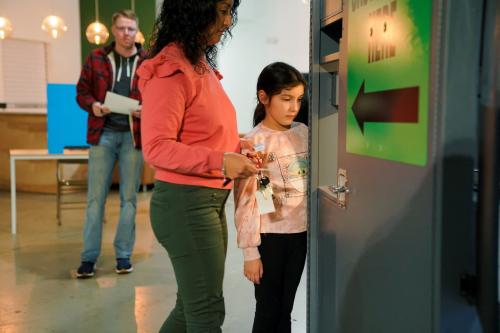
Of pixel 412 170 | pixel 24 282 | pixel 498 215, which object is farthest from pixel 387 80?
pixel 24 282

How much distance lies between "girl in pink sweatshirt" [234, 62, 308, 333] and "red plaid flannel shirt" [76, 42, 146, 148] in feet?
5.23

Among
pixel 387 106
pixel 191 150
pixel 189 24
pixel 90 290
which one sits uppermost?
pixel 189 24

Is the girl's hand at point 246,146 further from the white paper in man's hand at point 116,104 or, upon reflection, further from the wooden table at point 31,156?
the wooden table at point 31,156

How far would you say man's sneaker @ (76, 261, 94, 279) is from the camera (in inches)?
127

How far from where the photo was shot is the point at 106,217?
517 centimetres

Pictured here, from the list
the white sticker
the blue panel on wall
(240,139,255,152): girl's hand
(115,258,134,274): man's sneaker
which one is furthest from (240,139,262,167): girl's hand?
the blue panel on wall

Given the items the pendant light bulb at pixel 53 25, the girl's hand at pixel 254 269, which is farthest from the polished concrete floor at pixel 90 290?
the pendant light bulb at pixel 53 25

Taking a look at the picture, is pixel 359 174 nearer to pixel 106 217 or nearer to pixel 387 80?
pixel 387 80

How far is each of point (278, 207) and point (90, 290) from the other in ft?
5.77

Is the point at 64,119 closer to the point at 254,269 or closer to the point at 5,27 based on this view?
the point at 5,27

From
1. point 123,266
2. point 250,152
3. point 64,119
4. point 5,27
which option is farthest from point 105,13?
point 250,152

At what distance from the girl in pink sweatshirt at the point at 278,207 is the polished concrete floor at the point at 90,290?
30.9 inches

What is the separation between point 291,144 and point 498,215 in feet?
3.14

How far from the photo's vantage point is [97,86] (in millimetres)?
3217
